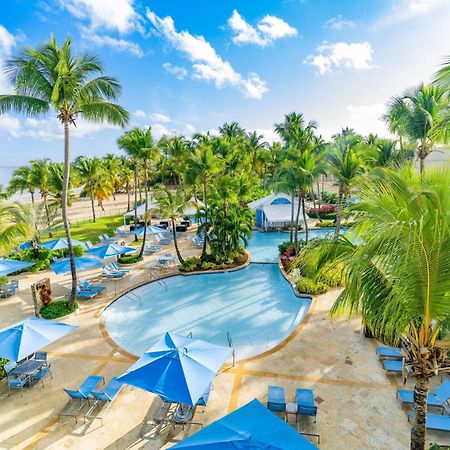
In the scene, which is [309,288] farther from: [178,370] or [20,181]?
[20,181]

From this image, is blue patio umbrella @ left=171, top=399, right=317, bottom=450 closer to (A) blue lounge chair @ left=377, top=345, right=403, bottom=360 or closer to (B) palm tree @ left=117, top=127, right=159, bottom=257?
(A) blue lounge chair @ left=377, top=345, right=403, bottom=360

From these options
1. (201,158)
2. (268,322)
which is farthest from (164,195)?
(268,322)

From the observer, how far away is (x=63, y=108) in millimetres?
13305

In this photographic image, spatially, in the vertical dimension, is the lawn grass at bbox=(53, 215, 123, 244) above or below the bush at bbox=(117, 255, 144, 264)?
above

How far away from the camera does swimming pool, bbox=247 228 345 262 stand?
2338cm

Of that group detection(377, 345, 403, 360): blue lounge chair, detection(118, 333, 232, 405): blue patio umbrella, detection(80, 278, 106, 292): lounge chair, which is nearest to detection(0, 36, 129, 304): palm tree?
detection(80, 278, 106, 292): lounge chair

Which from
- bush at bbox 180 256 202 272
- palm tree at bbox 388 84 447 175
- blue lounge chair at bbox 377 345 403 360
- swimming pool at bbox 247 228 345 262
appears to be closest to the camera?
blue lounge chair at bbox 377 345 403 360

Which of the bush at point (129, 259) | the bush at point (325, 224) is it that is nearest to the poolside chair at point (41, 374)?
the bush at point (129, 259)

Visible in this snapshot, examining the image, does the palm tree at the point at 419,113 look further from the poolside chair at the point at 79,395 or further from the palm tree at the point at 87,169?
the palm tree at the point at 87,169

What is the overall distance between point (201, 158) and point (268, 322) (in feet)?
36.3

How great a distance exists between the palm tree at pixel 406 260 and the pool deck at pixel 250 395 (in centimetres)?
235

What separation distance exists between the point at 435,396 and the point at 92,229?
31.6 m

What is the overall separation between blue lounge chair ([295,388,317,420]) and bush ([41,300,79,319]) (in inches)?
442

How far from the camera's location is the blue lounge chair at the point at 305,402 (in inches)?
312
